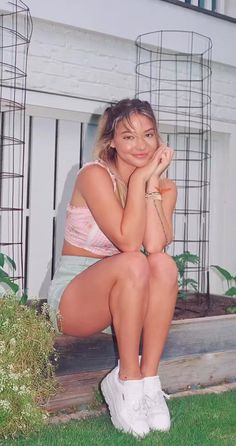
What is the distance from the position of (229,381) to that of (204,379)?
0.59 feet

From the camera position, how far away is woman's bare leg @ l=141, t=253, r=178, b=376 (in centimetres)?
258

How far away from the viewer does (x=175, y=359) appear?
3213mm

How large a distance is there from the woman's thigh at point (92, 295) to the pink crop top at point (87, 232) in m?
0.17

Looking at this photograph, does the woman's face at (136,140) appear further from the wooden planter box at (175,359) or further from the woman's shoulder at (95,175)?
the wooden planter box at (175,359)

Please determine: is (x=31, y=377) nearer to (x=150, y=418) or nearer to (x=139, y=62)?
(x=150, y=418)

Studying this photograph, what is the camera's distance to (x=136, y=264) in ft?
8.16

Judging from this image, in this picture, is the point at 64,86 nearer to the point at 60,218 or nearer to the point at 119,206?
the point at 60,218

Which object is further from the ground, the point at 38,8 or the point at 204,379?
the point at 38,8

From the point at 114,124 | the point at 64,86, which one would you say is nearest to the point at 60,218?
the point at 64,86

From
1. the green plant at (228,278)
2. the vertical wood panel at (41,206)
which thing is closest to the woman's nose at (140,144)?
the vertical wood panel at (41,206)

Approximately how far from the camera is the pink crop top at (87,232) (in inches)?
109

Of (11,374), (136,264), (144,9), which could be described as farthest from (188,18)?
(11,374)

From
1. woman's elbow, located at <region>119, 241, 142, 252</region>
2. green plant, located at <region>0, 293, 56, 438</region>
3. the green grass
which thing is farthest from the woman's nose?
the green grass

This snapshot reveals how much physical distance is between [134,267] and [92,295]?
0.70 feet
